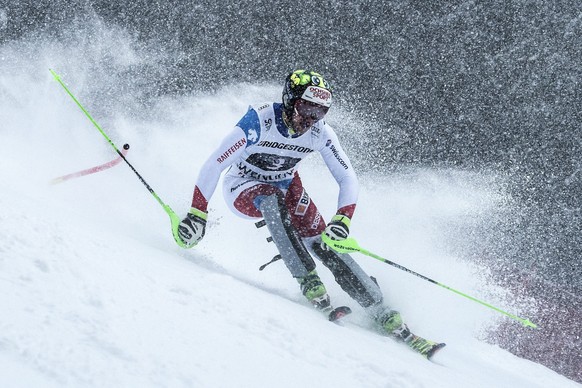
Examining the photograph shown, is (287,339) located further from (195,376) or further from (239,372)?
(195,376)

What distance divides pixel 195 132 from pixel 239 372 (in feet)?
21.6

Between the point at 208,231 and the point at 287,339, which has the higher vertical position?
the point at 208,231

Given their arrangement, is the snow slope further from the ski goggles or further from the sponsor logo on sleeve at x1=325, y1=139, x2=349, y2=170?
the ski goggles

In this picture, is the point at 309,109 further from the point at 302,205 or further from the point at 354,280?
the point at 354,280

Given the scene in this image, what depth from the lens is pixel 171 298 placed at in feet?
8.05

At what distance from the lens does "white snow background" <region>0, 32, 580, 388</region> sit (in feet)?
5.99

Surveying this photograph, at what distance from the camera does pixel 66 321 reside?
1.88 m

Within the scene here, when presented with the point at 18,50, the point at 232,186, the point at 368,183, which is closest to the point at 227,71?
the point at 18,50

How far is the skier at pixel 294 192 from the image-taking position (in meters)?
3.56

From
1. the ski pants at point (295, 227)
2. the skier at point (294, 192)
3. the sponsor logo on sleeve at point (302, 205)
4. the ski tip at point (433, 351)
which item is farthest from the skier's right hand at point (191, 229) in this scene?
the ski tip at point (433, 351)

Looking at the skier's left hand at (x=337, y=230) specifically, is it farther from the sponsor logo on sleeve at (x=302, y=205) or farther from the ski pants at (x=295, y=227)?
the sponsor logo on sleeve at (x=302, y=205)

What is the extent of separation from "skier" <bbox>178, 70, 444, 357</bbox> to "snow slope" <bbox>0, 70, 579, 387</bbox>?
0.20 m

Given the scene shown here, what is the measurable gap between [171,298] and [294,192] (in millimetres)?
1744

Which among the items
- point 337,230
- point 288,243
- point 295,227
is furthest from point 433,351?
point 295,227
